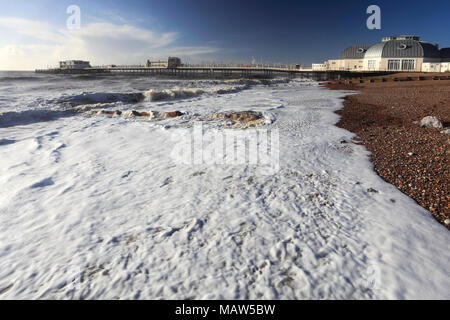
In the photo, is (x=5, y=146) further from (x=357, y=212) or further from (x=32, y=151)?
(x=357, y=212)

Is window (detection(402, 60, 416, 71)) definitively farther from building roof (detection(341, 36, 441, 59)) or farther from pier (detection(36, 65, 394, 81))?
pier (detection(36, 65, 394, 81))

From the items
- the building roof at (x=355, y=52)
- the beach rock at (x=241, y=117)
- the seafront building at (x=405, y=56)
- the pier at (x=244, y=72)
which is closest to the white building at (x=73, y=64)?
the pier at (x=244, y=72)

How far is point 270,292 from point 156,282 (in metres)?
1.19

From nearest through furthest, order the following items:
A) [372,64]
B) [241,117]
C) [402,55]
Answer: [241,117] → [402,55] → [372,64]

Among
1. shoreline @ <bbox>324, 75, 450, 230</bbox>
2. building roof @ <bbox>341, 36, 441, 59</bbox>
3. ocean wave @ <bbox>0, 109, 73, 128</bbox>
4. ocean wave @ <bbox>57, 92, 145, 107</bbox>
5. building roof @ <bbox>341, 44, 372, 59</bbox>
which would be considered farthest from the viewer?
building roof @ <bbox>341, 44, 372, 59</bbox>

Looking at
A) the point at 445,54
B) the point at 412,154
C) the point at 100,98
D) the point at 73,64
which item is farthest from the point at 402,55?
the point at 73,64

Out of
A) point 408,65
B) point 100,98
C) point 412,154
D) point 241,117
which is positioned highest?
point 408,65

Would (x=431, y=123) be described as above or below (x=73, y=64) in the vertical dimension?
below

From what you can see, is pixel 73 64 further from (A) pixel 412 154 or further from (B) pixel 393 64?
(A) pixel 412 154

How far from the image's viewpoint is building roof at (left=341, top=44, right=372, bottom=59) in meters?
67.1

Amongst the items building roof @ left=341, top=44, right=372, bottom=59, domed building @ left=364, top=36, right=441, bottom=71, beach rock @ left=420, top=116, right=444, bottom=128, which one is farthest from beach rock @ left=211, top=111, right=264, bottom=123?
building roof @ left=341, top=44, right=372, bottom=59

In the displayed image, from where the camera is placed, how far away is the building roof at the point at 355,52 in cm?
6706

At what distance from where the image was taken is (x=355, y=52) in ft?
224

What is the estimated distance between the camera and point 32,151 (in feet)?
22.1
